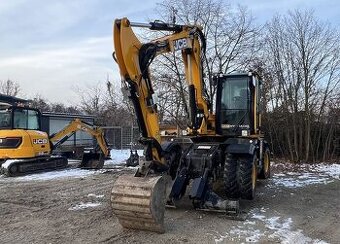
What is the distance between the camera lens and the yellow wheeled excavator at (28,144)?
1410 centimetres

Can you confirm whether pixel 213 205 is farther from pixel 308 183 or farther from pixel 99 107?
pixel 99 107

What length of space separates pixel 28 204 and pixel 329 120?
13.7 m

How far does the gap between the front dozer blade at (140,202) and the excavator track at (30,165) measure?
868 cm

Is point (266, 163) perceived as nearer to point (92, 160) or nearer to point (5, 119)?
point (92, 160)

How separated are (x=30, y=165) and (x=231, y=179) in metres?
8.79

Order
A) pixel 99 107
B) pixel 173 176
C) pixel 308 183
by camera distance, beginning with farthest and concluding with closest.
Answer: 1. pixel 99 107
2. pixel 308 183
3. pixel 173 176

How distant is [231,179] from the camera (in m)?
7.86

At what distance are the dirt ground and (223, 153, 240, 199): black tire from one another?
0.41 meters

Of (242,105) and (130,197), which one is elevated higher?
(242,105)

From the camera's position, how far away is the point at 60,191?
10234mm

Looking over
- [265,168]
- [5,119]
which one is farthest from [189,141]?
→ [5,119]

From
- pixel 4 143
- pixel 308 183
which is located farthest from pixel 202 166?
pixel 4 143

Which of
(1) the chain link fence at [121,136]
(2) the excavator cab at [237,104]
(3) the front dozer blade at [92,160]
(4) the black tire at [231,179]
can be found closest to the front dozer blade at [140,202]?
(4) the black tire at [231,179]

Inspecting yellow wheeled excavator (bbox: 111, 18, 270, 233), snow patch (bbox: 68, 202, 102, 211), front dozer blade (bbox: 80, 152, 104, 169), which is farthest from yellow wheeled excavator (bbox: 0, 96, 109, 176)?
yellow wheeled excavator (bbox: 111, 18, 270, 233)
